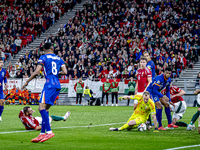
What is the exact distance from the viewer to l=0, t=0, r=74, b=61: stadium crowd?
1401 inches

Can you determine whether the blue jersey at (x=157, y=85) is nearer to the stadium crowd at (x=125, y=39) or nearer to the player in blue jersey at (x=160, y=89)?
the player in blue jersey at (x=160, y=89)

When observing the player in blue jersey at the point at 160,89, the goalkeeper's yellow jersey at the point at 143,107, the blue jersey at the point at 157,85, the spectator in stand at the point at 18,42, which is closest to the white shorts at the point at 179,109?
the player in blue jersey at the point at 160,89

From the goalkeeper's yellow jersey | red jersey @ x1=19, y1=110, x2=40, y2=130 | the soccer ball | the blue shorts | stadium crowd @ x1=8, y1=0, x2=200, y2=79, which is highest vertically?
stadium crowd @ x1=8, y1=0, x2=200, y2=79

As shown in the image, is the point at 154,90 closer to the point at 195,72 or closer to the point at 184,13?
the point at 195,72

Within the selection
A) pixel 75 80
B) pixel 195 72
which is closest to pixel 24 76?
pixel 75 80

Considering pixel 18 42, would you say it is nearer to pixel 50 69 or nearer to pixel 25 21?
pixel 25 21

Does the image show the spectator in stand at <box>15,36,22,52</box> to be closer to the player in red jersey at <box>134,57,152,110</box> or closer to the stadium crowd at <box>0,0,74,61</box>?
the stadium crowd at <box>0,0,74,61</box>

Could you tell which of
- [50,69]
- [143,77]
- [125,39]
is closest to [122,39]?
[125,39]

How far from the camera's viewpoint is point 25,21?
3753cm

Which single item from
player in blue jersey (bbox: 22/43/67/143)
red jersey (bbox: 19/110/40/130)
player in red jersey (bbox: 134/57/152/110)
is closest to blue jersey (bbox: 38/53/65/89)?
player in blue jersey (bbox: 22/43/67/143)

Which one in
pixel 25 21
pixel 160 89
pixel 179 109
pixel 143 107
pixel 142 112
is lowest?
pixel 179 109

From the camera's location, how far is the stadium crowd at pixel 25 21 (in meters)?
35.6

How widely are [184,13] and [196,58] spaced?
5.38m

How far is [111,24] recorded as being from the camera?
32.8 meters
